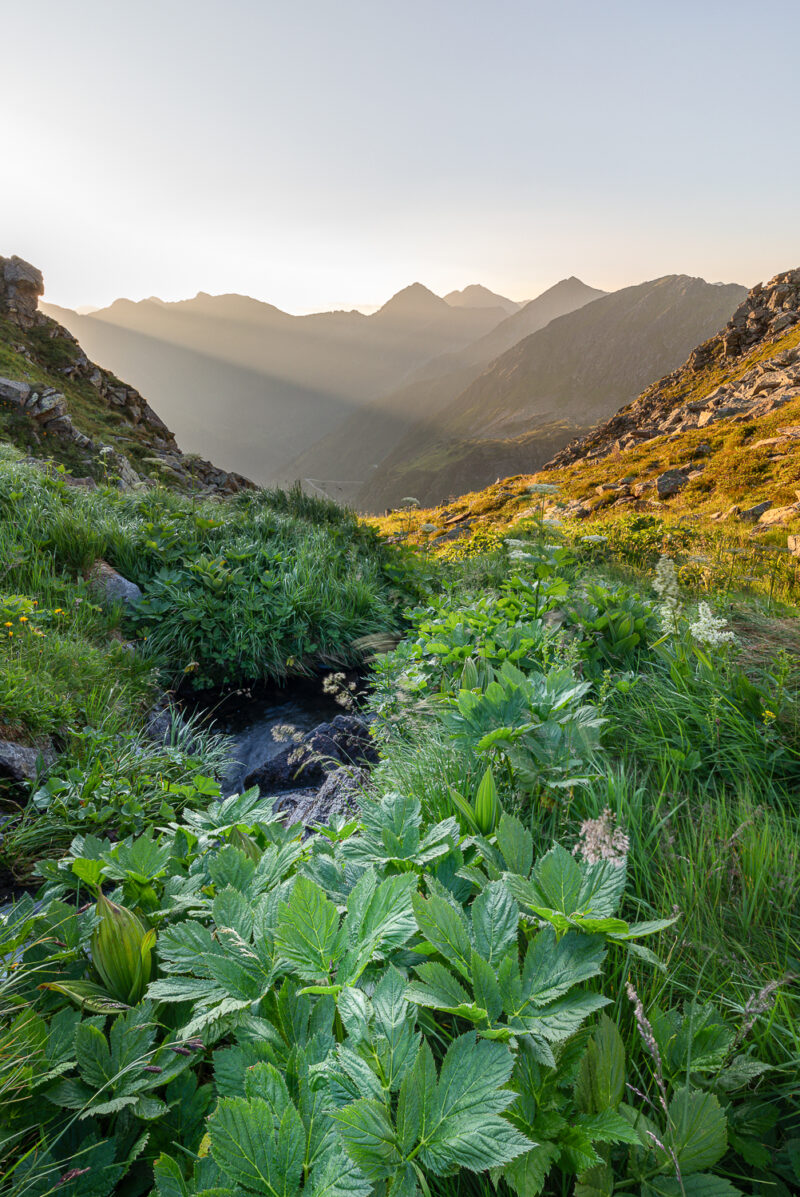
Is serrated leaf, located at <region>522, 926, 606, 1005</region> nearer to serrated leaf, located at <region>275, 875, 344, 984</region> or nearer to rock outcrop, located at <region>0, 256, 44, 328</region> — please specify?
serrated leaf, located at <region>275, 875, 344, 984</region>

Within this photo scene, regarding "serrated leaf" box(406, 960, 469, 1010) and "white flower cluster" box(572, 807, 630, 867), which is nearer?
"serrated leaf" box(406, 960, 469, 1010)

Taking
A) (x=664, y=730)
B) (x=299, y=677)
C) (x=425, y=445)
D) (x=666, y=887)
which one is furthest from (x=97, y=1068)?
(x=425, y=445)

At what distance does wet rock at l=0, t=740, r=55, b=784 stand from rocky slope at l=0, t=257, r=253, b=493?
367 inches

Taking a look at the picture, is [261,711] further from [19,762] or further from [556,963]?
[556,963]

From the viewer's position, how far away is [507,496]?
3134cm

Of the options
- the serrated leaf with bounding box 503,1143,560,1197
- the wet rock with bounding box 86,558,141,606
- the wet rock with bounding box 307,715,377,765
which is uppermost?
the serrated leaf with bounding box 503,1143,560,1197

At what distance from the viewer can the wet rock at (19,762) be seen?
3.03 m

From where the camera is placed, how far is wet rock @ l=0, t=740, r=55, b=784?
A: 9.93 feet

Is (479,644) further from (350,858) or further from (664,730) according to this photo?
(350,858)

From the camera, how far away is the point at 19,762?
309 centimetres

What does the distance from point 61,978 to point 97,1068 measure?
0.35 metres

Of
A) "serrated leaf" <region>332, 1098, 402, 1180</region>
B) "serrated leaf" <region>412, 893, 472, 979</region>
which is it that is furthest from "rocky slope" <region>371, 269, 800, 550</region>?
"serrated leaf" <region>332, 1098, 402, 1180</region>

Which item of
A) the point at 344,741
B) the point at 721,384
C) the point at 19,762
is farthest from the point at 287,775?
the point at 721,384

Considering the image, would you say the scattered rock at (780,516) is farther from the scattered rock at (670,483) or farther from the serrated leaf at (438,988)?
the serrated leaf at (438,988)
